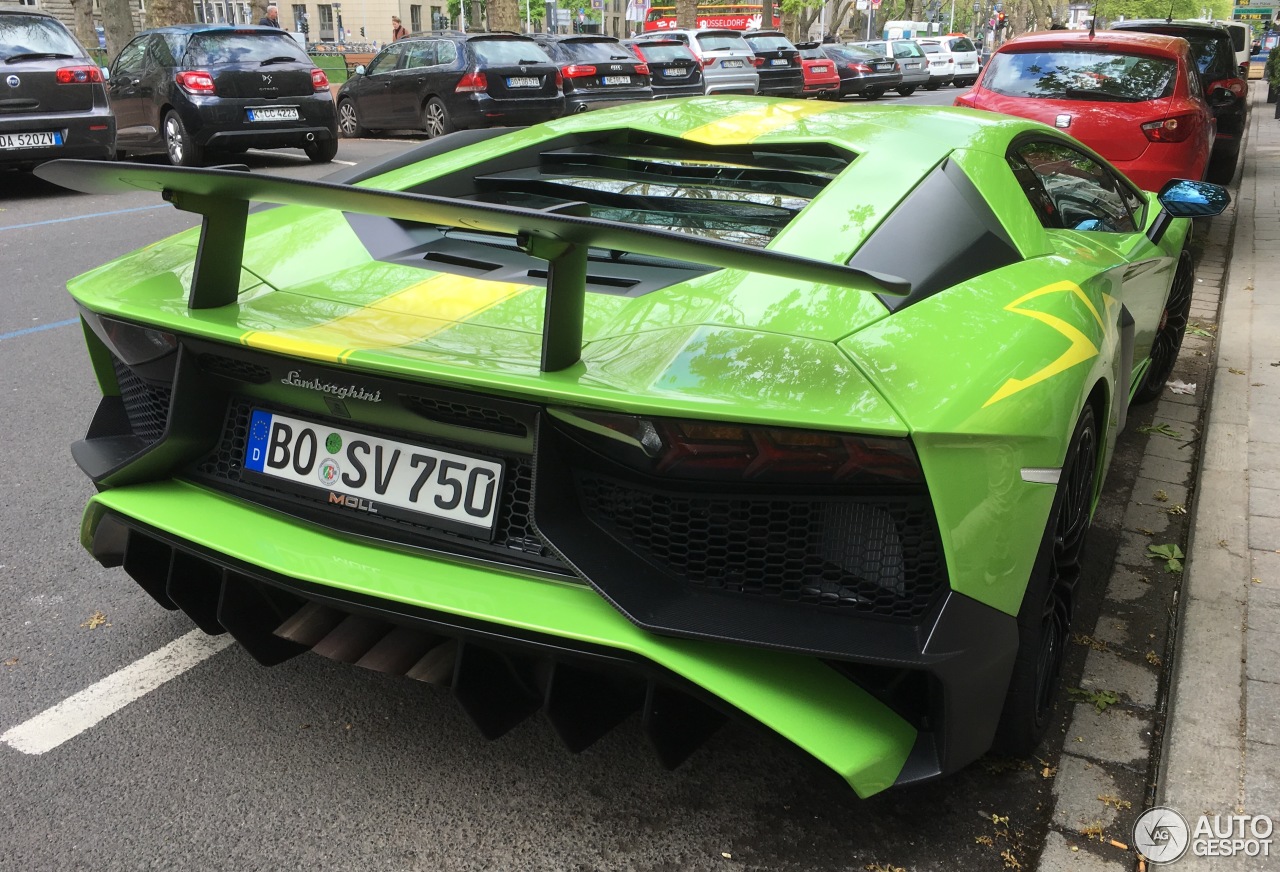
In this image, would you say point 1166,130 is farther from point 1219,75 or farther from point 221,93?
point 221,93

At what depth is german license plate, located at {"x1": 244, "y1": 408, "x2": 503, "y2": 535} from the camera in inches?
83.4

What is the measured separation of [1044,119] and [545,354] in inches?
288

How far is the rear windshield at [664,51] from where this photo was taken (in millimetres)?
21984

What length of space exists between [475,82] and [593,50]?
12.7 feet

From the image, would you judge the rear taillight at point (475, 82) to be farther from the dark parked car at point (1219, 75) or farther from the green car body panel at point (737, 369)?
the green car body panel at point (737, 369)

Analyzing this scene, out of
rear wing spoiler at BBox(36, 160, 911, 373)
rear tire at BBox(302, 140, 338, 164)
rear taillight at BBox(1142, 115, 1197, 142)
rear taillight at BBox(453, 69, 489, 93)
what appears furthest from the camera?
rear taillight at BBox(453, 69, 489, 93)

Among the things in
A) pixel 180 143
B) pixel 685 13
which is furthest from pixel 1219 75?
pixel 685 13

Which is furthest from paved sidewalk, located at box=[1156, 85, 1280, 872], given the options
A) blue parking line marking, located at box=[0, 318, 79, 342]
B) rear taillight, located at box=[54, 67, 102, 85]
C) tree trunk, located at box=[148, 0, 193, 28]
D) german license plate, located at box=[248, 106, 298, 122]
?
tree trunk, located at box=[148, 0, 193, 28]

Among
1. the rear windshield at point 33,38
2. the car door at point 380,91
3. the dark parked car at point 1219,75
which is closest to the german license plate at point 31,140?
the rear windshield at point 33,38

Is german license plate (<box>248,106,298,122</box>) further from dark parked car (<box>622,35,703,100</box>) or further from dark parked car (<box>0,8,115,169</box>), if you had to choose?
dark parked car (<box>622,35,703,100</box>)

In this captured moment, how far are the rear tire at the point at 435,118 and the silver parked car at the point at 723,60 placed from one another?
29.9ft

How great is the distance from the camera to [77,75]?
430 inches

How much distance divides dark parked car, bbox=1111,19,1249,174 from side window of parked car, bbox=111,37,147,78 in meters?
10.9

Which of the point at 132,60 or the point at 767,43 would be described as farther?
the point at 767,43
